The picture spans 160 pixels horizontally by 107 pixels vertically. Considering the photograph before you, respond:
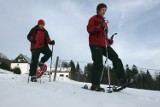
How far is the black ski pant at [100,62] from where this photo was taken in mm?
6543

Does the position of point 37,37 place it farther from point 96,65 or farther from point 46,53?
point 96,65

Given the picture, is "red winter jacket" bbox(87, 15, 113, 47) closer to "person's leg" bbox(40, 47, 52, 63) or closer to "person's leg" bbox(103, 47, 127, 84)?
"person's leg" bbox(103, 47, 127, 84)

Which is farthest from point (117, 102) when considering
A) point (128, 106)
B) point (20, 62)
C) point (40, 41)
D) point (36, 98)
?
point (20, 62)

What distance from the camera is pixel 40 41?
8.63 metres

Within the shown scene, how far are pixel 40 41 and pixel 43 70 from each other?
1133 millimetres

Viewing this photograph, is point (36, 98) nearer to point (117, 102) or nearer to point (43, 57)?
point (117, 102)

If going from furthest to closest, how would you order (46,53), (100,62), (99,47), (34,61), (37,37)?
(46,53), (37,37), (34,61), (99,47), (100,62)

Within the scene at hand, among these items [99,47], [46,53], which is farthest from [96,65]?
[46,53]

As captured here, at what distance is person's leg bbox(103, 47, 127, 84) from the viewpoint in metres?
6.67

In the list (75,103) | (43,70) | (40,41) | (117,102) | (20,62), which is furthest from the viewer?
(20,62)

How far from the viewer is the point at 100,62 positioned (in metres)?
6.58

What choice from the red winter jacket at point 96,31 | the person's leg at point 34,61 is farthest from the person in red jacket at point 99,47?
the person's leg at point 34,61

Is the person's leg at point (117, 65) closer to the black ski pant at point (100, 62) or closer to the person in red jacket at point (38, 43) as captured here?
the black ski pant at point (100, 62)

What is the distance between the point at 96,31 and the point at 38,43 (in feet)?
8.42
